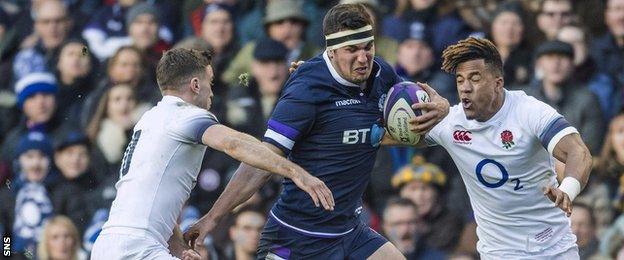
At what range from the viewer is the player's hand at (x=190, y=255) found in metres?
11.0

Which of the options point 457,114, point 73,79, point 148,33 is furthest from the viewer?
point 73,79

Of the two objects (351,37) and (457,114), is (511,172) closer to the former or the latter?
(457,114)

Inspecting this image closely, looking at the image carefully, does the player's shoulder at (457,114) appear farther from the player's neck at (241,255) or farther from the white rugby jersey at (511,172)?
the player's neck at (241,255)

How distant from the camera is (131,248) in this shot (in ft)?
35.1

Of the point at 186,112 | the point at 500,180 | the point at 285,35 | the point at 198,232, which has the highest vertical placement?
the point at 285,35

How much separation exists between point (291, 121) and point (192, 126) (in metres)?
0.86

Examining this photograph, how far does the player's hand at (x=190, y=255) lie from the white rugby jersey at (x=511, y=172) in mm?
1978

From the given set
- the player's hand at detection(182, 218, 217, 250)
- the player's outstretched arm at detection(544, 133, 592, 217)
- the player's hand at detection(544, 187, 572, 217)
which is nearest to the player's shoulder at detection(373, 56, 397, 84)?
the player's outstretched arm at detection(544, 133, 592, 217)

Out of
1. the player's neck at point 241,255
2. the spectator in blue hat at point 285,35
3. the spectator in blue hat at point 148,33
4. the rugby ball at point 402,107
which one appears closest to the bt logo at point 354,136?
the rugby ball at point 402,107

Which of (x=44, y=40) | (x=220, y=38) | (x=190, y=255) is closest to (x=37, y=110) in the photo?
(x=44, y=40)

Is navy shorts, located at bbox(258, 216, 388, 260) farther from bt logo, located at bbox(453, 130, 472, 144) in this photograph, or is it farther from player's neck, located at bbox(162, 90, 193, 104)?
player's neck, located at bbox(162, 90, 193, 104)

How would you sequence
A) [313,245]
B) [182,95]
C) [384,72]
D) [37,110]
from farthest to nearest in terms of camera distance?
[37,110]
[384,72]
[313,245]
[182,95]

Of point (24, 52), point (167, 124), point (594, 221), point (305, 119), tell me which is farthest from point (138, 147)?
point (24, 52)

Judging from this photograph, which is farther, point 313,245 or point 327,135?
point 313,245
